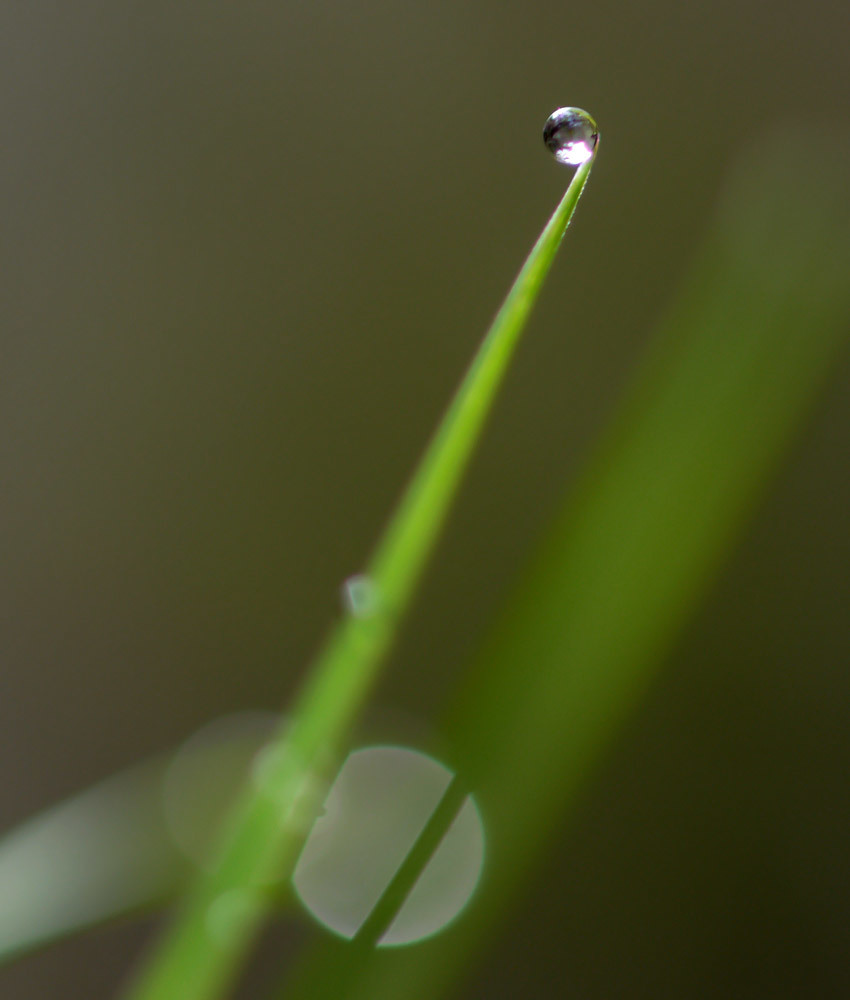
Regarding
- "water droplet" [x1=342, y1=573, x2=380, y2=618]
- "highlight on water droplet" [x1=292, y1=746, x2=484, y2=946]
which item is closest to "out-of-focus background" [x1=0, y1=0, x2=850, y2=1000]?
"highlight on water droplet" [x1=292, y1=746, x2=484, y2=946]

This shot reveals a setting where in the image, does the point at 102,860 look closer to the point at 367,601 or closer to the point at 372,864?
the point at 367,601

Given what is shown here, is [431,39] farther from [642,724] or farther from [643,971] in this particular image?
[643,971]

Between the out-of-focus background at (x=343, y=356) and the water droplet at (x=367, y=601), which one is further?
the out-of-focus background at (x=343, y=356)

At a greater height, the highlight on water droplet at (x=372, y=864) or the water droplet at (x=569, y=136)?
the water droplet at (x=569, y=136)

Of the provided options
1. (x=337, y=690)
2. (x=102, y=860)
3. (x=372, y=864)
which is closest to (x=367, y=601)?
(x=337, y=690)

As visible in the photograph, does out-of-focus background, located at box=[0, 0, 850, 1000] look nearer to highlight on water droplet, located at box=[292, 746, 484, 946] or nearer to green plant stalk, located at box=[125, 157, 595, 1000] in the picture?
highlight on water droplet, located at box=[292, 746, 484, 946]

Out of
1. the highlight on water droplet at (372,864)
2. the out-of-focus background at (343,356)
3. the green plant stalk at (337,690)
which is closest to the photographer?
the green plant stalk at (337,690)

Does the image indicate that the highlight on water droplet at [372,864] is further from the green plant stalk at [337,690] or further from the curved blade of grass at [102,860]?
the green plant stalk at [337,690]

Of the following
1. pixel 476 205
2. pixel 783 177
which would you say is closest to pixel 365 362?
pixel 476 205

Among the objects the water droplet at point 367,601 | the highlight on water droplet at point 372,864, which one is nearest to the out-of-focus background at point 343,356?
the highlight on water droplet at point 372,864
